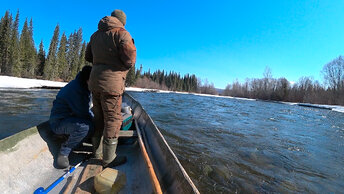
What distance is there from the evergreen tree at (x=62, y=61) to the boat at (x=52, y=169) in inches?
2239

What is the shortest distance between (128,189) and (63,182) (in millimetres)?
787

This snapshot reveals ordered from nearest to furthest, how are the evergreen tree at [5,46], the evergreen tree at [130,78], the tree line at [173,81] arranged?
1. the evergreen tree at [5,46]
2. the evergreen tree at [130,78]
3. the tree line at [173,81]

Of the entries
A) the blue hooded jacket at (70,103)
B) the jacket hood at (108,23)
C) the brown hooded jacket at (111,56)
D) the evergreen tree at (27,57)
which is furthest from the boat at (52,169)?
the evergreen tree at (27,57)

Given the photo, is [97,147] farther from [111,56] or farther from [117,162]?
[111,56]

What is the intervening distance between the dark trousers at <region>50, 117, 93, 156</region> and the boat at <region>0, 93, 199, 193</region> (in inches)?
11.2

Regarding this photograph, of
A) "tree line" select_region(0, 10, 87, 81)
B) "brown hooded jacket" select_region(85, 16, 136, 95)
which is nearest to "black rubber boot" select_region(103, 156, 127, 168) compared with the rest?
"brown hooded jacket" select_region(85, 16, 136, 95)

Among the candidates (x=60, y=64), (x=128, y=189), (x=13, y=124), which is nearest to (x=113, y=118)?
(x=128, y=189)

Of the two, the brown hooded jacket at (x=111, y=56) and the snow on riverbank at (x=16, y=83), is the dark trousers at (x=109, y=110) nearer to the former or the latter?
the brown hooded jacket at (x=111, y=56)

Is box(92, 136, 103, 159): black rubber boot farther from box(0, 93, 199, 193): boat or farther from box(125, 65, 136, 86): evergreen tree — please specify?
box(125, 65, 136, 86): evergreen tree

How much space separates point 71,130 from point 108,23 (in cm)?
153

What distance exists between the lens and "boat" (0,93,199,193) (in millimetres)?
1931

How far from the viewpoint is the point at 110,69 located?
2.35 m

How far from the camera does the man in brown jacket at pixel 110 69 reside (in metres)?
2.31

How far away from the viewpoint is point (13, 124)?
5.78 metres
